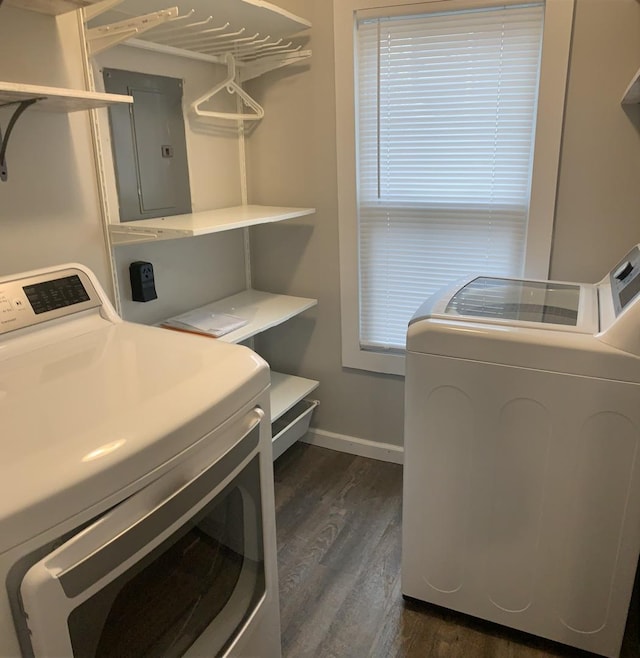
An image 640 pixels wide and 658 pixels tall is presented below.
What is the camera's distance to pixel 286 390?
260 cm

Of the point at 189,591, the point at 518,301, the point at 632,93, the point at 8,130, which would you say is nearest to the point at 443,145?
the point at 632,93

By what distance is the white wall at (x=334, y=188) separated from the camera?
6.25 feet

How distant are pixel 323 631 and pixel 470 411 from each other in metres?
0.84

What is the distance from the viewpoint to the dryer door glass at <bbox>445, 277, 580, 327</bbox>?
158cm

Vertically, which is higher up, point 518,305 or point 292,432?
point 518,305

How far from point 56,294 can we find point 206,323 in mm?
720

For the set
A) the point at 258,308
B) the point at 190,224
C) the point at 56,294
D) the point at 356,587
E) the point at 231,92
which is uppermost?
the point at 231,92

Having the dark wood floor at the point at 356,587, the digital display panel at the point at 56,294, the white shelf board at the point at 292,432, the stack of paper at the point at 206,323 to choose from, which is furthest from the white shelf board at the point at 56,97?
the dark wood floor at the point at 356,587

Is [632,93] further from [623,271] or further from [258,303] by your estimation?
[258,303]

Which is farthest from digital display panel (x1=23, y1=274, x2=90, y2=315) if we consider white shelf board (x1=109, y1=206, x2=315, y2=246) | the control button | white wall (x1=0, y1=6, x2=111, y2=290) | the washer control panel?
the control button

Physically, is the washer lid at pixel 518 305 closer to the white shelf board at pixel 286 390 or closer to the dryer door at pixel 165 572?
the dryer door at pixel 165 572

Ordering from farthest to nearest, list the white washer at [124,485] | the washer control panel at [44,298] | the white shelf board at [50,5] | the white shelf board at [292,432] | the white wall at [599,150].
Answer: the white shelf board at [292,432]
the white wall at [599,150]
the white shelf board at [50,5]
the washer control panel at [44,298]
the white washer at [124,485]

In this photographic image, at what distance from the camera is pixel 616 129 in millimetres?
1929

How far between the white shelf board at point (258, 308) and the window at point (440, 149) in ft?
0.84
